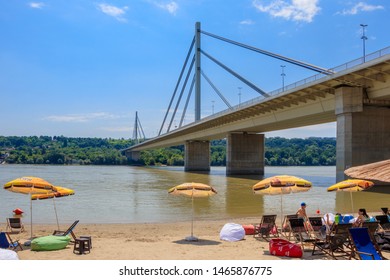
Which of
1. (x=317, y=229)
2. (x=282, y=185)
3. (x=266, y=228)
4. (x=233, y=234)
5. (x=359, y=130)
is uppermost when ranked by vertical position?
(x=359, y=130)

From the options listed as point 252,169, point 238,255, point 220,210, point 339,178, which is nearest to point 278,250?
point 238,255

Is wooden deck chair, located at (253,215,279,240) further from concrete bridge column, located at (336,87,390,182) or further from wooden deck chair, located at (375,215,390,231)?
concrete bridge column, located at (336,87,390,182)

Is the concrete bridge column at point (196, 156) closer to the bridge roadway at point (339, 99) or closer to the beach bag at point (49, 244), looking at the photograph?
the bridge roadway at point (339, 99)

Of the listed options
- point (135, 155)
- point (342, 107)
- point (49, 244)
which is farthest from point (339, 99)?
point (135, 155)

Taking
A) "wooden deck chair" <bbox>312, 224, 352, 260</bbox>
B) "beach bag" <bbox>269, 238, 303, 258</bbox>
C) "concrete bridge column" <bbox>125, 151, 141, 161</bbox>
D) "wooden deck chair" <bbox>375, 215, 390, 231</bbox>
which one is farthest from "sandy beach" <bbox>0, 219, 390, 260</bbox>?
"concrete bridge column" <bbox>125, 151, 141, 161</bbox>

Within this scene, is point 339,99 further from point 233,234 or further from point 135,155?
point 135,155

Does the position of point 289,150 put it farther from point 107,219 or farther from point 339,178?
point 107,219
